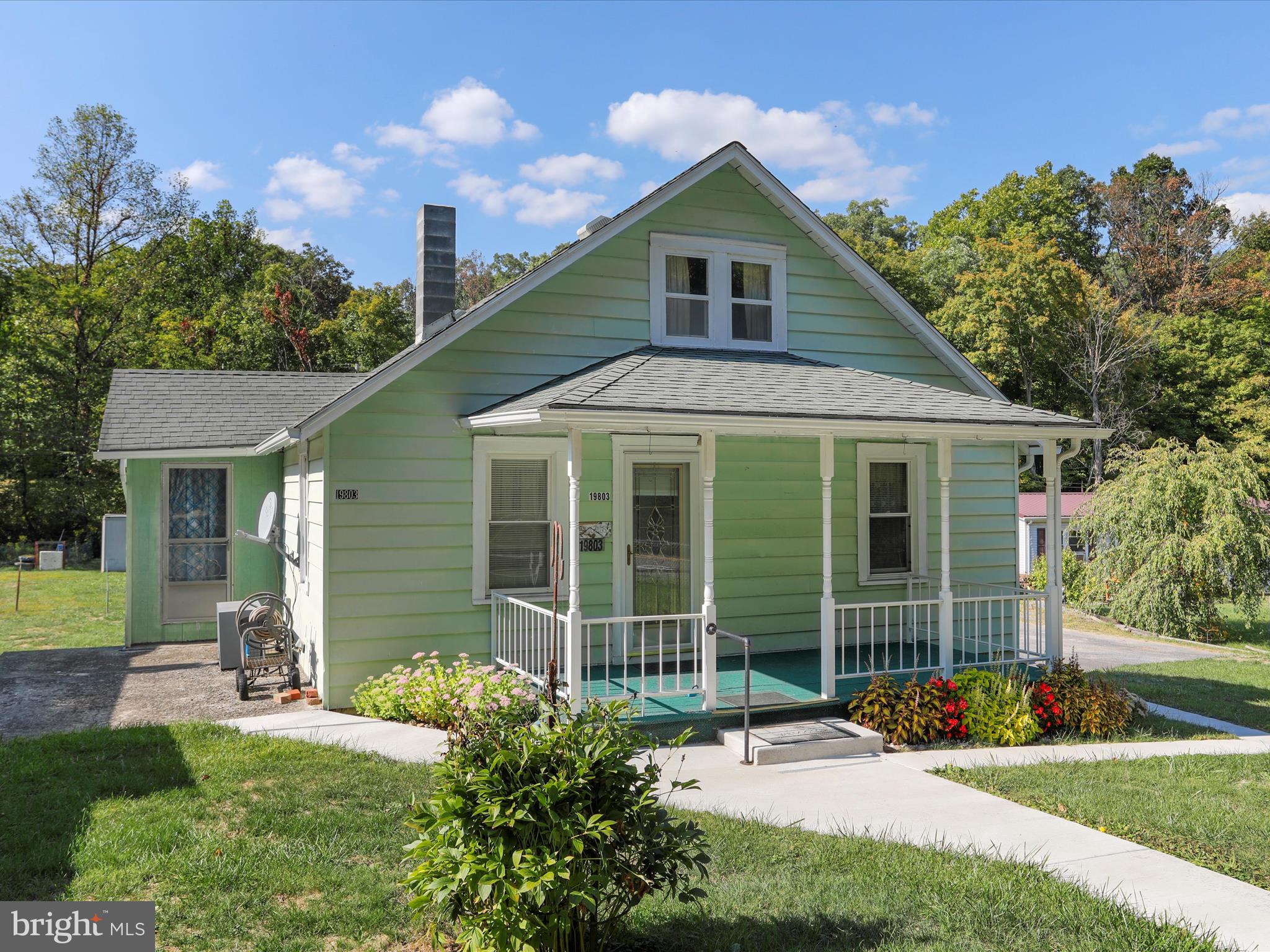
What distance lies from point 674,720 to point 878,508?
469 cm

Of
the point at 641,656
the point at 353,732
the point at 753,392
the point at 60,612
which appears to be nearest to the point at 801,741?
the point at 641,656

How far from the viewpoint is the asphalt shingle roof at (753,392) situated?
763 cm

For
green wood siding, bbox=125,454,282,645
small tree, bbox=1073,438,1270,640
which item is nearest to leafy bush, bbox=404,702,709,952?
green wood siding, bbox=125,454,282,645

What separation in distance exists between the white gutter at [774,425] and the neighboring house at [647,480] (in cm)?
4

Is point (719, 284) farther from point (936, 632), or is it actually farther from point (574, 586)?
point (936, 632)

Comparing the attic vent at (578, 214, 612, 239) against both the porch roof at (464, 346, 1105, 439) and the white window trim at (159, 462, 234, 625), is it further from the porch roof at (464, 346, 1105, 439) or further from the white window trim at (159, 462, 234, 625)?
the white window trim at (159, 462, 234, 625)

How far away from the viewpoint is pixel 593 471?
942cm

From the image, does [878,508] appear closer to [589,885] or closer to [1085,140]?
[589,885]

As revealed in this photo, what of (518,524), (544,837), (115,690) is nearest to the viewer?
(544,837)

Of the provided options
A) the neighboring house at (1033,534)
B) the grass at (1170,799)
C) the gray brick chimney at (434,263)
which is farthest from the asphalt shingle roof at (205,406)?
the neighboring house at (1033,534)

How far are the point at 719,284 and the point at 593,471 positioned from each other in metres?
2.82

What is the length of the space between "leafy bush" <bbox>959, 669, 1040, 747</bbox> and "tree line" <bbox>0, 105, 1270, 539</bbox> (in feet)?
80.2

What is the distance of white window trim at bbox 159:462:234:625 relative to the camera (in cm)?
1208

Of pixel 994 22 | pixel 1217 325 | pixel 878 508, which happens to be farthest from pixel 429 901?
pixel 1217 325
